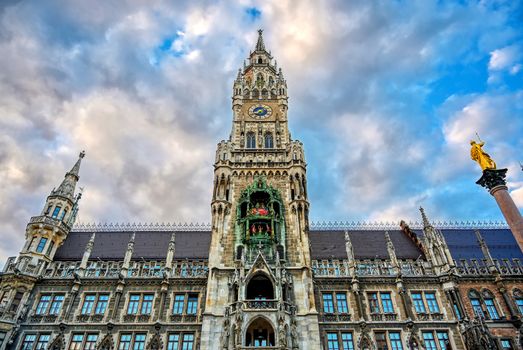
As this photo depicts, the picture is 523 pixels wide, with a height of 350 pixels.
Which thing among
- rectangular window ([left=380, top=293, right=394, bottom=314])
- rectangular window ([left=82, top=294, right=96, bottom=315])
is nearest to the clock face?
rectangular window ([left=380, top=293, right=394, bottom=314])

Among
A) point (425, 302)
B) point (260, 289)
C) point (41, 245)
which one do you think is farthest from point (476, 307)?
point (41, 245)

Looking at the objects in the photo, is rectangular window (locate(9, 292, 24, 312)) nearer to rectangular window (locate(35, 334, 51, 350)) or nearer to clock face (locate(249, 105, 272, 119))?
rectangular window (locate(35, 334, 51, 350))

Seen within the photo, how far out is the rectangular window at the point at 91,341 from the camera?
2910 centimetres

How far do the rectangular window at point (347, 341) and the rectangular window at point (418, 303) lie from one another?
7052 millimetres

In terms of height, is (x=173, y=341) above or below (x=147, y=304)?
below

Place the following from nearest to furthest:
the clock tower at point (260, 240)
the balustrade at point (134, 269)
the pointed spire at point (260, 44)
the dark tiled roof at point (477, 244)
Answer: the clock tower at point (260, 240)
the balustrade at point (134, 269)
the dark tiled roof at point (477, 244)
the pointed spire at point (260, 44)

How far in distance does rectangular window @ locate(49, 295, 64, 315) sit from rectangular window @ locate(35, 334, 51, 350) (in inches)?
77.3

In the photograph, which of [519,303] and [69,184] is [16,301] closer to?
[69,184]

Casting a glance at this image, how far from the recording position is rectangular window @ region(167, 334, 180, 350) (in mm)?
29100

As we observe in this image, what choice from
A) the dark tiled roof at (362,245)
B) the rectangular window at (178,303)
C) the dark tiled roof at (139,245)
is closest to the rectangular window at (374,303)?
the dark tiled roof at (362,245)

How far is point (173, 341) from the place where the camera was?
96.5 feet

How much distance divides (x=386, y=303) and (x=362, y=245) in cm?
852

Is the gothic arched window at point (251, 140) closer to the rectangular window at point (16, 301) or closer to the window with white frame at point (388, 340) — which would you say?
the window with white frame at point (388, 340)

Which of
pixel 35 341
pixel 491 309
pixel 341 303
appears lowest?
pixel 35 341
